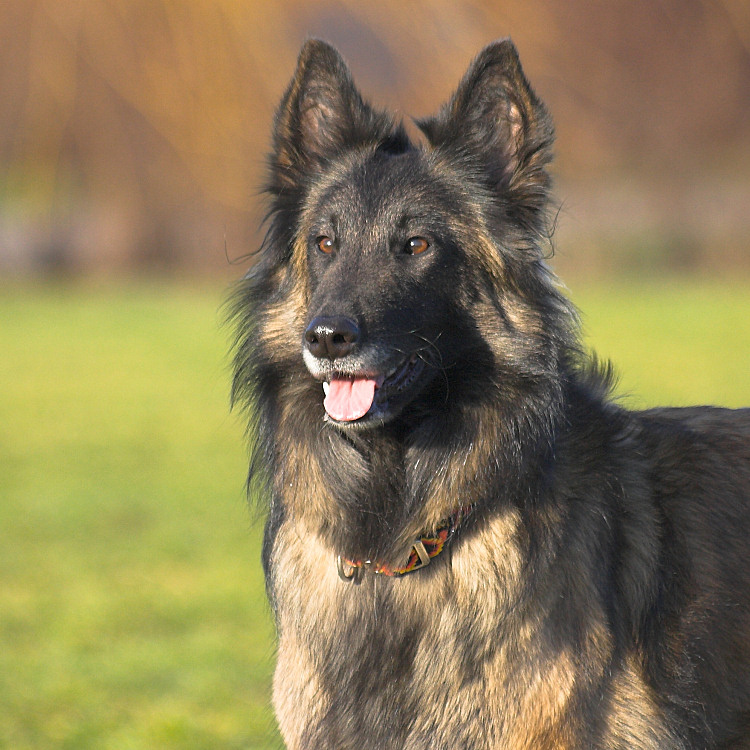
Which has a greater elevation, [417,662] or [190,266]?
[417,662]

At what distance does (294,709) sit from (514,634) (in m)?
0.83

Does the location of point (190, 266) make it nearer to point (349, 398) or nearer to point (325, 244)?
point (325, 244)

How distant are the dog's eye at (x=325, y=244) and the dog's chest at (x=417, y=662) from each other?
1.07 m

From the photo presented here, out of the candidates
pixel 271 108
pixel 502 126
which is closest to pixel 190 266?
pixel 271 108

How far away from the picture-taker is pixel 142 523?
353 inches

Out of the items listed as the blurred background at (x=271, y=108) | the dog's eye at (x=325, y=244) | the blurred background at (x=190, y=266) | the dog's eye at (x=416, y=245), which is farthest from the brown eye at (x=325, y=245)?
the blurred background at (x=271, y=108)

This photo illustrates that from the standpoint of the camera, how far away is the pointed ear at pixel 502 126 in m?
3.64

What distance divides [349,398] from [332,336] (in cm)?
24

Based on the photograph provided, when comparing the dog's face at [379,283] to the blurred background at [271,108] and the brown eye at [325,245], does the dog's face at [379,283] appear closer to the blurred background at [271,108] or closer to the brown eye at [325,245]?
the brown eye at [325,245]

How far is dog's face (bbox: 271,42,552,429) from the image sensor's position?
3484mm

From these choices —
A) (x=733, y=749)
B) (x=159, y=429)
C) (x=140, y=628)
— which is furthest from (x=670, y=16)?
(x=733, y=749)

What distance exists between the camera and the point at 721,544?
3643 mm

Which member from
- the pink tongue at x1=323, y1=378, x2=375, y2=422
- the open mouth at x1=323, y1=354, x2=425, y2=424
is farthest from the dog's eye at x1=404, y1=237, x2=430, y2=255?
the pink tongue at x1=323, y1=378, x2=375, y2=422

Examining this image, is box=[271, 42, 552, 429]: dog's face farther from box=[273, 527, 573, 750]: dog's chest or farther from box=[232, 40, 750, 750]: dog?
box=[273, 527, 573, 750]: dog's chest
